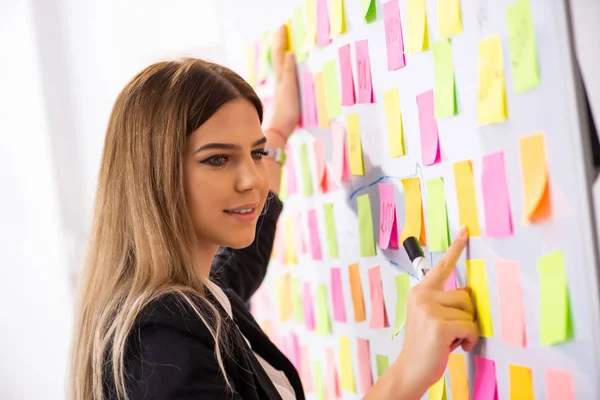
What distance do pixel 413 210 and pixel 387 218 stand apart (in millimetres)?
92

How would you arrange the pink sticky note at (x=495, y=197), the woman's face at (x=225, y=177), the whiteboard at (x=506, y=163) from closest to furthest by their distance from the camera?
the whiteboard at (x=506, y=163), the pink sticky note at (x=495, y=197), the woman's face at (x=225, y=177)

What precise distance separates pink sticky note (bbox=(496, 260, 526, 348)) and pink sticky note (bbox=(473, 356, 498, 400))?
6 centimetres

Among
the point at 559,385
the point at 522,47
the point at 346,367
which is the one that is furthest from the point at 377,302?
the point at 522,47

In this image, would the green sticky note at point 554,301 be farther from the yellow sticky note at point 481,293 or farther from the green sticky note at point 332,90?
the green sticky note at point 332,90

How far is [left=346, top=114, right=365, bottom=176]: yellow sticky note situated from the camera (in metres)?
1.12

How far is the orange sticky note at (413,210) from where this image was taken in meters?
0.96

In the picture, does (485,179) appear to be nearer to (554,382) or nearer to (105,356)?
(554,382)

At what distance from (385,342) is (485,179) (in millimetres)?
406

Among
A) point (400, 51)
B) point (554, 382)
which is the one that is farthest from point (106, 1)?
point (554, 382)

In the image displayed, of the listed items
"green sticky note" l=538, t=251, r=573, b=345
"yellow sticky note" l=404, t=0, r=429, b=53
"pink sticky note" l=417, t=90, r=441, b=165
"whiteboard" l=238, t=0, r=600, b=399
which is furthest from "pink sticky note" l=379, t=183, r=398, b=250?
"green sticky note" l=538, t=251, r=573, b=345

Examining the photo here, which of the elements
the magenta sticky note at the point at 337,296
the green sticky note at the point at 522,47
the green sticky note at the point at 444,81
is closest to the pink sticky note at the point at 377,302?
the magenta sticky note at the point at 337,296

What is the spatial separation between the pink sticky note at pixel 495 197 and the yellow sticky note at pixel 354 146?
33 centimetres

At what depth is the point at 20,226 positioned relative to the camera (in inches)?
97.7

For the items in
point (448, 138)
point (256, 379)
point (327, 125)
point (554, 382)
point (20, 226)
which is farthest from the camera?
point (20, 226)
